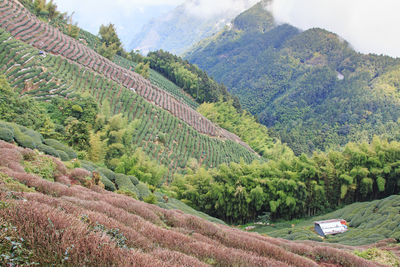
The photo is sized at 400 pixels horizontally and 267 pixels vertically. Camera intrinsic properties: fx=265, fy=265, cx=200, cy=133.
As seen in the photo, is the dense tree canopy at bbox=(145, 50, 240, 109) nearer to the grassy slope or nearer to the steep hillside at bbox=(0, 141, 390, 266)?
the grassy slope

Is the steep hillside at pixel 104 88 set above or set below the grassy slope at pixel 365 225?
above

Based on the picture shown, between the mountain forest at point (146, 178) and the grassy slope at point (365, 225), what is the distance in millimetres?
105

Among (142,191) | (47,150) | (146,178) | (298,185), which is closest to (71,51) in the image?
(146,178)

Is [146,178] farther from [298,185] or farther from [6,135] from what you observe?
[298,185]

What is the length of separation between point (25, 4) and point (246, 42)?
552 ft

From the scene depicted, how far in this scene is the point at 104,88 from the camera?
3606cm

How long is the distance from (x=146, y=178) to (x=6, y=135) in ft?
31.1

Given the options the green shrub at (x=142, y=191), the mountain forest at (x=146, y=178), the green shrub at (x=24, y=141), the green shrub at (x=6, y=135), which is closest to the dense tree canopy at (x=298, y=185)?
the mountain forest at (x=146, y=178)

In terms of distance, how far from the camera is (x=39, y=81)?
90.4ft

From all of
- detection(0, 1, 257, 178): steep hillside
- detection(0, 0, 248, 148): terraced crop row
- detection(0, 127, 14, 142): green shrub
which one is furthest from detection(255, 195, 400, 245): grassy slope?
detection(0, 0, 248, 148): terraced crop row

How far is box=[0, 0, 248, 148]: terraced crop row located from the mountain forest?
26 centimetres

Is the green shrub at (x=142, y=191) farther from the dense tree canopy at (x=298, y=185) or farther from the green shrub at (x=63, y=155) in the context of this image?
the dense tree canopy at (x=298, y=185)

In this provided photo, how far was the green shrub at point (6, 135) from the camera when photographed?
35.8 feet

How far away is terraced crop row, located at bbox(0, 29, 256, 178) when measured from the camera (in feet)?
89.8
